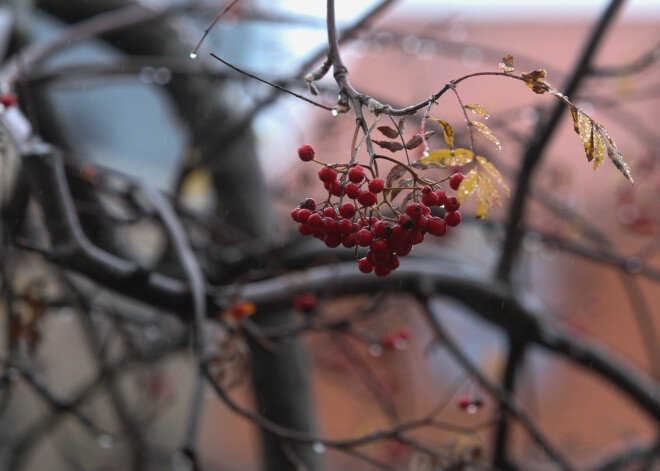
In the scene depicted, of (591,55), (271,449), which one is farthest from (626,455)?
(591,55)

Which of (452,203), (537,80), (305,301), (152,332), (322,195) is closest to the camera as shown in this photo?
(537,80)

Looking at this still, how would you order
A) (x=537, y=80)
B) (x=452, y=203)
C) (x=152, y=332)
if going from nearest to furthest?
1. (x=537, y=80)
2. (x=452, y=203)
3. (x=152, y=332)

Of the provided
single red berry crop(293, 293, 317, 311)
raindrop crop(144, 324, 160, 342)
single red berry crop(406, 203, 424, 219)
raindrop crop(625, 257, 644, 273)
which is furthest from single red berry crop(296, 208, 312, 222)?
raindrop crop(144, 324, 160, 342)

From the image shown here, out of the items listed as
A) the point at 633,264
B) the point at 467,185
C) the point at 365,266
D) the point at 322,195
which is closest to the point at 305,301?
the point at 365,266

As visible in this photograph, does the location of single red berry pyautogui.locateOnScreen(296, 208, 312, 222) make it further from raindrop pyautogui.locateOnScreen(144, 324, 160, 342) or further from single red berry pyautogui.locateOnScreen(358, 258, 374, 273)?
raindrop pyautogui.locateOnScreen(144, 324, 160, 342)

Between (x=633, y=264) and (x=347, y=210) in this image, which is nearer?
(x=347, y=210)

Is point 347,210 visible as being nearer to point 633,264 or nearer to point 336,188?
point 336,188

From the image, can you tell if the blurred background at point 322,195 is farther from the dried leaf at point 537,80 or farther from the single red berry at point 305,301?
the dried leaf at point 537,80
